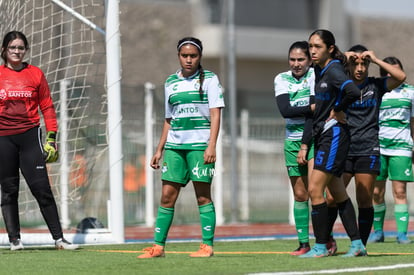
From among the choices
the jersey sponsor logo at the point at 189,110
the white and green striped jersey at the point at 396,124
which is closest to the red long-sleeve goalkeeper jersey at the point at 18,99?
the jersey sponsor logo at the point at 189,110

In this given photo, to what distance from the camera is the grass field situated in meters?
8.23

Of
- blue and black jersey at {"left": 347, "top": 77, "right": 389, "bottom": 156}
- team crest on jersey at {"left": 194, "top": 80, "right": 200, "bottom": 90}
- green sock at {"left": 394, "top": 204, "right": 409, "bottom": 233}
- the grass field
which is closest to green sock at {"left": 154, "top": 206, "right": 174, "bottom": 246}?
the grass field

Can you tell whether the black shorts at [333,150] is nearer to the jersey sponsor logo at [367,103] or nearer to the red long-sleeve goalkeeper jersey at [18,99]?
the jersey sponsor logo at [367,103]

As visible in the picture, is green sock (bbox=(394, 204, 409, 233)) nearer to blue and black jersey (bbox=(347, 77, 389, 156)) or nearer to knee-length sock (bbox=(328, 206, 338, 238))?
blue and black jersey (bbox=(347, 77, 389, 156))

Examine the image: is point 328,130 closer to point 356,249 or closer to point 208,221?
point 356,249

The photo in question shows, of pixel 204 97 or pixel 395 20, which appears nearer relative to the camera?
pixel 204 97

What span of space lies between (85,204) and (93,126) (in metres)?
4.20

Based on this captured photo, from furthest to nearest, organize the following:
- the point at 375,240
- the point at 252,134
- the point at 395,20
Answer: the point at 395,20 < the point at 252,134 < the point at 375,240

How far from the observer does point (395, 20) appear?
39.4m

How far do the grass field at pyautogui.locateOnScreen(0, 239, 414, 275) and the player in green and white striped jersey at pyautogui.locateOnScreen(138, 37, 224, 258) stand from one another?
0.39 meters

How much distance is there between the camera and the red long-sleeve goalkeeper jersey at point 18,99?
10.6m

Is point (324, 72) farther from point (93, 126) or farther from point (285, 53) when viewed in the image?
point (285, 53)

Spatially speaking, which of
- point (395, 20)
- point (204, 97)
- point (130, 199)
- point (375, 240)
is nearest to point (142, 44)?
point (395, 20)

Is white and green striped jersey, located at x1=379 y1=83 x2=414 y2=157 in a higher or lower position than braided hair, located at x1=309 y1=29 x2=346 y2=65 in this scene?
lower
